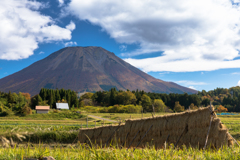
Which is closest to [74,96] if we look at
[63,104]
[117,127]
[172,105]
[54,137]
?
[63,104]

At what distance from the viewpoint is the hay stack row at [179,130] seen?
8.71 metres

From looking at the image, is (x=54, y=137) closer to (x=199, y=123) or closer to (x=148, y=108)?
(x=199, y=123)

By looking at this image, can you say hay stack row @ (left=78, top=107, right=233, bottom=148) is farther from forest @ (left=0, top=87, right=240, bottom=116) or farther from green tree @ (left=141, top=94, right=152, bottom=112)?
green tree @ (left=141, top=94, right=152, bottom=112)

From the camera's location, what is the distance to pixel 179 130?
10906mm

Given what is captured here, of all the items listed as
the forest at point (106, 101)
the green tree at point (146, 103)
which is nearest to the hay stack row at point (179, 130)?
the forest at point (106, 101)

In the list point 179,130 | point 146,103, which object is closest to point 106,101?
point 146,103

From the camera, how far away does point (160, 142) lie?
11844 millimetres

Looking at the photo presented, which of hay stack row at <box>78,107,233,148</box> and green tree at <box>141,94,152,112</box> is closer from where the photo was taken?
hay stack row at <box>78,107,233,148</box>

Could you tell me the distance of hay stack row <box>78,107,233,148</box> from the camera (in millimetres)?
8706

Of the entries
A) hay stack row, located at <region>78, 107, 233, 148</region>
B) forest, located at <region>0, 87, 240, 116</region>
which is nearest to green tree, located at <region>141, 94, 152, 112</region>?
forest, located at <region>0, 87, 240, 116</region>

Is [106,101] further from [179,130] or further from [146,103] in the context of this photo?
[179,130]

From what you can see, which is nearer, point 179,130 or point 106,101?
point 179,130

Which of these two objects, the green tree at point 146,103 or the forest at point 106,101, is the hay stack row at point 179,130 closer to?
the forest at point 106,101

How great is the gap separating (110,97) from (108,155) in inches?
3578
